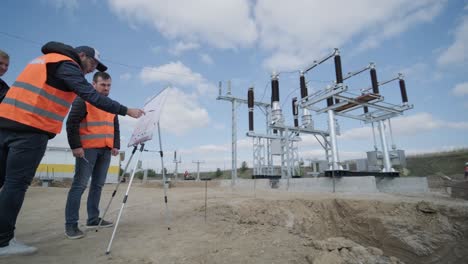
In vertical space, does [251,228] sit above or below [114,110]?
below

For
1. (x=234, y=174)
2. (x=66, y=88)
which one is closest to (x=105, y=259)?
(x=66, y=88)

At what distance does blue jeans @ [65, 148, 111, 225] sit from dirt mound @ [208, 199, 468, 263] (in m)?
1.92

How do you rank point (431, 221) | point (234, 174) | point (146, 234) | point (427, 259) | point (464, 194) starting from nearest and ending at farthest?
point (146, 234), point (427, 259), point (431, 221), point (464, 194), point (234, 174)

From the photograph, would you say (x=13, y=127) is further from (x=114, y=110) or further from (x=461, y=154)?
(x=461, y=154)

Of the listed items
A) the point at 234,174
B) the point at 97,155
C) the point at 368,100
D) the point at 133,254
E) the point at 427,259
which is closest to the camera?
the point at 133,254

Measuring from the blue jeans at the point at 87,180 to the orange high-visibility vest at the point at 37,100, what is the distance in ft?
2.56

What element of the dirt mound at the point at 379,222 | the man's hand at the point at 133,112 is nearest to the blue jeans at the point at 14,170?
the man's hand at the point at 133,112

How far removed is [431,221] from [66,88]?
19.7 feet

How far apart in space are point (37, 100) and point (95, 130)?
3.34 ft

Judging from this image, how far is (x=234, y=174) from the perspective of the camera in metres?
14.1

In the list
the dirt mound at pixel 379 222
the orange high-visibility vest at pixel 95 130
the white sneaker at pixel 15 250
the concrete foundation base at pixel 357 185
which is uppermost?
the orange high-visibility vest at pixel 95 130

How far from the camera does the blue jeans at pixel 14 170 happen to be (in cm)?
215

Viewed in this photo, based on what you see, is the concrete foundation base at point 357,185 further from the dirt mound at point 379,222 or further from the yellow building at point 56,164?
the yellow building at point 56,164

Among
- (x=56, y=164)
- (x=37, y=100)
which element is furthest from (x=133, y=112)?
(x=56, y=164)
